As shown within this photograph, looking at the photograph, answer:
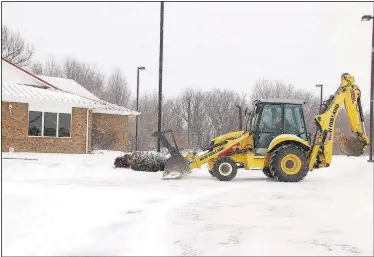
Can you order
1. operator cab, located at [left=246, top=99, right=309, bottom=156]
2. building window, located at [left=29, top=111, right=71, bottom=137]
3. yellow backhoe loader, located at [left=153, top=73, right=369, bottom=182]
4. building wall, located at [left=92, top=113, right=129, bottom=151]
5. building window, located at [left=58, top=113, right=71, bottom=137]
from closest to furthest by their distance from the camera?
yellow backhoe loader, located at [left=153, top=73, right=369, bottom=182] → operator cab, located at [left=246, top=99, right=309, bottom=156] → building window, located at [left=29, top=111, right=71, bottom=137] → building window, located at [left=58, top=113, right=71, bottom=137] → building wall, located at [left=92, top=113, right=129, bottom=151]

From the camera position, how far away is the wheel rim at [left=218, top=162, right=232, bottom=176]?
534 inches

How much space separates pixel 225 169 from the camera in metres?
13.6

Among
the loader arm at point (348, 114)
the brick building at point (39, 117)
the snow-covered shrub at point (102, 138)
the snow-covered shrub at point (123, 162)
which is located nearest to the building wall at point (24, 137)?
the brick building at point (39, 117)

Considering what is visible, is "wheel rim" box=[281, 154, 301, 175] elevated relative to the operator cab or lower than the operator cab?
lower

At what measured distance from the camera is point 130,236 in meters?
5.93

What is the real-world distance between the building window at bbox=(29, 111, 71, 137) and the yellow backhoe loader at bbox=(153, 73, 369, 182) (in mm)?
11871

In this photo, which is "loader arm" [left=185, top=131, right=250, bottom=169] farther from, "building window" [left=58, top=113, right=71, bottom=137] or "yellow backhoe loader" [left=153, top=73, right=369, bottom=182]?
"building window" [left=58, top=113, right=71, bottom=137]

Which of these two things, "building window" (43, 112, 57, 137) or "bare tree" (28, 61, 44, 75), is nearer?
"building window" (43, 112, 57, 137)

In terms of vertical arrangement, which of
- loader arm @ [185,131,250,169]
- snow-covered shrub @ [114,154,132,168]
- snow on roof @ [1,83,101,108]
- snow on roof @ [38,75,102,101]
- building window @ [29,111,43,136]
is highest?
snow on roof @ [38,75,102,101]

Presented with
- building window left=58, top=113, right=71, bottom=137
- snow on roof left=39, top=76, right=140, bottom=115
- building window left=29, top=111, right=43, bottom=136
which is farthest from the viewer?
snow on roof left=39, top=76, right=140, bottom=115

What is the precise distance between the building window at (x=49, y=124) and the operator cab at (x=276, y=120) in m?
13.9

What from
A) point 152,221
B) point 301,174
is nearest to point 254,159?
point 301,174

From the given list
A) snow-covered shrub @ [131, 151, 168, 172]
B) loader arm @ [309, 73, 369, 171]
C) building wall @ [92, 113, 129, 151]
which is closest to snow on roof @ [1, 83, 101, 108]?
building wall @ [92, 113, 129, 151]

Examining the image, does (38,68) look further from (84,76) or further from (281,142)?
(281,142)
